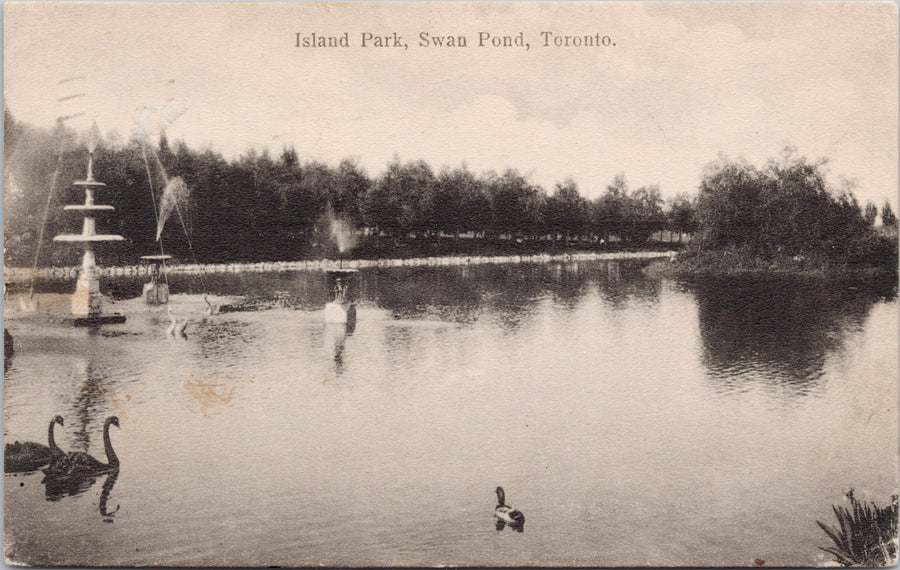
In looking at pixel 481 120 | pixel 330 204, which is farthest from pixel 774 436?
pixel 330 204

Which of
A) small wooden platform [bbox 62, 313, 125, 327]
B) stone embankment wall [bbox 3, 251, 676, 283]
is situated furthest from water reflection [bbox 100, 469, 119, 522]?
stone embankment wall [bbox 3, 251, 676, 283]

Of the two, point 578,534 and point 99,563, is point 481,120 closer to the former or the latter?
point 578,534

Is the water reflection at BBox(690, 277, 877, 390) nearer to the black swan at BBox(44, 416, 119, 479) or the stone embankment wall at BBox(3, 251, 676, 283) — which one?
the stone embankment wall at BBox(3, 251, 676, 283)

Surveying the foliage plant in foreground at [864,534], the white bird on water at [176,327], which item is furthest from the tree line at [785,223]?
the white bird on water at [176,327]

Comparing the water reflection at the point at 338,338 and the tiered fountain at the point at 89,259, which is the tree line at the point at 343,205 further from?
the water reflection at the point at 338,338

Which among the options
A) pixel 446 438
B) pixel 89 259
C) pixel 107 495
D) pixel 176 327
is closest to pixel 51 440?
pixel 107 495

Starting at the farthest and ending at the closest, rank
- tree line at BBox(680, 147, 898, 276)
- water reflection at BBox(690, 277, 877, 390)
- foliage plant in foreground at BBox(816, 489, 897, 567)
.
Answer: water reflection at BBox(690, 277, 877, 390)
tree line at BBox(680, 147, 898, 276)
foliage plant in foreground at BBox(816, 489, 897, 567)
